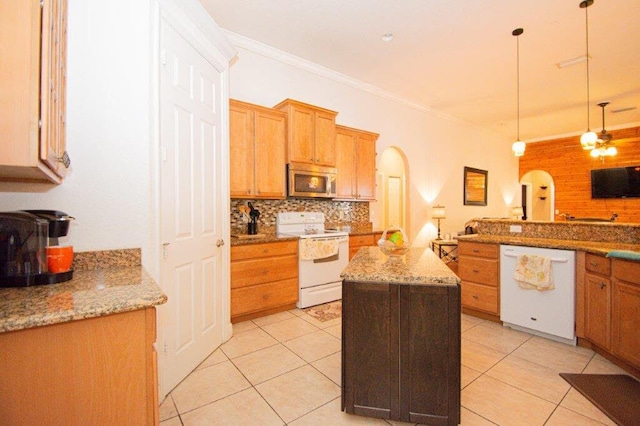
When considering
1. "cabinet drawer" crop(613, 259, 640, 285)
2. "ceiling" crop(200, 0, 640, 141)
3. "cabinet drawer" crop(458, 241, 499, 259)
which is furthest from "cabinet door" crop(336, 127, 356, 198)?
"cabinet drawer" crop(613, 259, 640, 285)

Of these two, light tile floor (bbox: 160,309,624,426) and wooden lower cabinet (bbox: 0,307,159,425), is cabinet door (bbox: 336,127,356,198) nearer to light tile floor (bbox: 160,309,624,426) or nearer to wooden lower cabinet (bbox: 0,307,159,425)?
light tile floor (bbox: 160,309,624,426)

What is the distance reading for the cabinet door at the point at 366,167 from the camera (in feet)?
14.0

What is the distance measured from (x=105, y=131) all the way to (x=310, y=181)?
7.51ft

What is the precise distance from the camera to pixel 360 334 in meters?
1.55

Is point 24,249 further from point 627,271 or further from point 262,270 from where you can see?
point 627,271

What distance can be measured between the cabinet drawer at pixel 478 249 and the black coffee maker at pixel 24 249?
341 centimetres

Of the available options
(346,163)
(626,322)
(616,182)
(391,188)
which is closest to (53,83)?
(346,163)

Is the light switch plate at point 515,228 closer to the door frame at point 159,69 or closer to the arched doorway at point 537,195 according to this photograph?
the door frame at point 159,69

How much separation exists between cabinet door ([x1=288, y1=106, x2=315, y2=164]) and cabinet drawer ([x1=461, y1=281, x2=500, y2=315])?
2.39 meters

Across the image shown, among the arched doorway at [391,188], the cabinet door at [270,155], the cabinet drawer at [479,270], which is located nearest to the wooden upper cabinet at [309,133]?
the cabinet door at [270,155]

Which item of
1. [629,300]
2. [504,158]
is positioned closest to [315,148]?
[629,300]

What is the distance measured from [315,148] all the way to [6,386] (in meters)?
3.24

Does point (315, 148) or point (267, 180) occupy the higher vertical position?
point (315, 148)

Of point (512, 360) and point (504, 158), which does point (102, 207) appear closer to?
point (512, 360)
